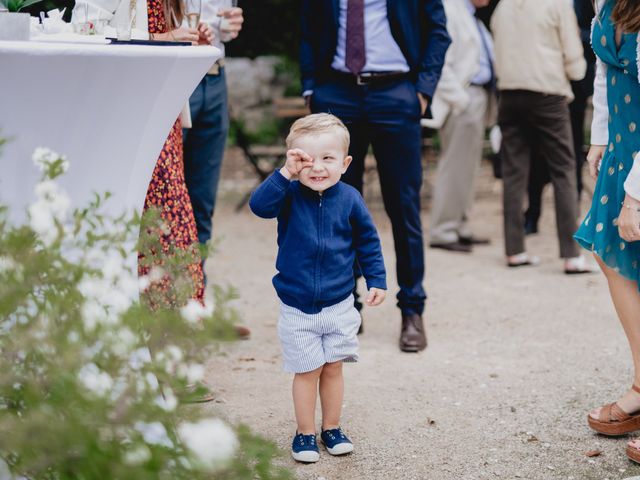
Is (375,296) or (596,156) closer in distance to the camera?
(375,296)

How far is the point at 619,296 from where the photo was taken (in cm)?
344

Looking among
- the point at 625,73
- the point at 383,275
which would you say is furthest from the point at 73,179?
the point at 625,73

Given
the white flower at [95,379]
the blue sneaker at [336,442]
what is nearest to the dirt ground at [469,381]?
the blue sneaker at [336,442]

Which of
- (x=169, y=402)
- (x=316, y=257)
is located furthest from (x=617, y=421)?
(x=169, y=402)

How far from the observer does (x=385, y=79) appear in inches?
177

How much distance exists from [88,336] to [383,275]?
1751 mm

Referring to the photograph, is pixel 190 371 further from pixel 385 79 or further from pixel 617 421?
pixel 385 79

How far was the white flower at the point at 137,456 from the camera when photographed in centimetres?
158

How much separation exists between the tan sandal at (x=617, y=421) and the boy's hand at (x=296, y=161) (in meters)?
1.42

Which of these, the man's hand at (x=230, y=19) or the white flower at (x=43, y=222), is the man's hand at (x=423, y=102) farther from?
the white flower at (x=43, y=222)

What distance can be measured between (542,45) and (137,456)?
5.40 meters

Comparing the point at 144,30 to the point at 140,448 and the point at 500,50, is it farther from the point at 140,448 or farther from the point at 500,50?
the point at 500,50

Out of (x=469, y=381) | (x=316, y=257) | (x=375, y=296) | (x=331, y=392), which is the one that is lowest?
(x=469, y=381)

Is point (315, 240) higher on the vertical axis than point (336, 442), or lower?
higher
